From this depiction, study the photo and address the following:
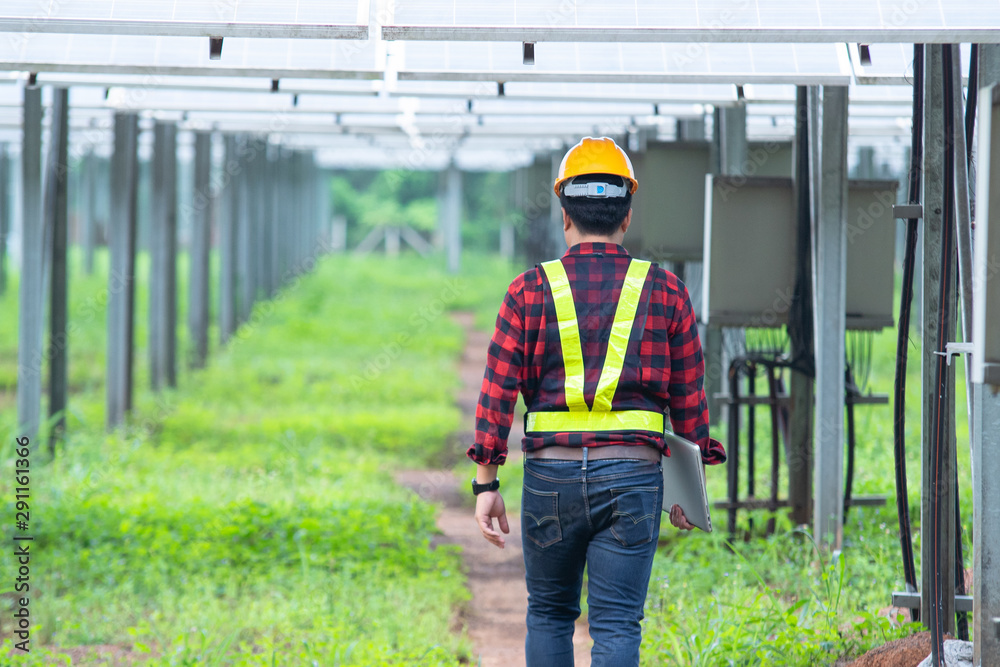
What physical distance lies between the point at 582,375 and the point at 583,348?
8cm

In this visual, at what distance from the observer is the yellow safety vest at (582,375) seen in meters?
2.93

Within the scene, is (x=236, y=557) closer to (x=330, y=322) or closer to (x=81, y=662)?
(x=81, y=662)

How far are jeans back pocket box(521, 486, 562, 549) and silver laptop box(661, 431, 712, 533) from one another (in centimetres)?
43

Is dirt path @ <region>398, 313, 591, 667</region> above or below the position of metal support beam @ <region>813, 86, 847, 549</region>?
below

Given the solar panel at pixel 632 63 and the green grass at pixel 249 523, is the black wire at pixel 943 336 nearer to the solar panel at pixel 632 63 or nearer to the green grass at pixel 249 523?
the solar panel at pixel 632 63

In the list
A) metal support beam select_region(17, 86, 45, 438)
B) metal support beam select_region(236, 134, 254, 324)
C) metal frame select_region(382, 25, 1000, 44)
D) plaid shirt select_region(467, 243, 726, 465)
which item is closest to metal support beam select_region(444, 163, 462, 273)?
metal support beam select_region(236, 134, 254, 324)

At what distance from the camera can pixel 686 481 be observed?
315cm

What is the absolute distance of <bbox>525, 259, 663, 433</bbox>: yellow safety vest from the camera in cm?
293

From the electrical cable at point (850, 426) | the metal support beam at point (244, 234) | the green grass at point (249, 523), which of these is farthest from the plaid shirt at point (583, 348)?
the metal support beam at point (244, 234)

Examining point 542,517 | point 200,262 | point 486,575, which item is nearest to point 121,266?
point 200,262

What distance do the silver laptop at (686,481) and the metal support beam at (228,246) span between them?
12.2 m

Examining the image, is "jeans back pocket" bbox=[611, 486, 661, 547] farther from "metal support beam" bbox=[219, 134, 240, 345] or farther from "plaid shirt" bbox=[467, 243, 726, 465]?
"metal support beam" bbox=[219, 134, 240, 345]

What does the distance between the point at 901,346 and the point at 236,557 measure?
363 centimetres

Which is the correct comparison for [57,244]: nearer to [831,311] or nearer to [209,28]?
[209,28]
